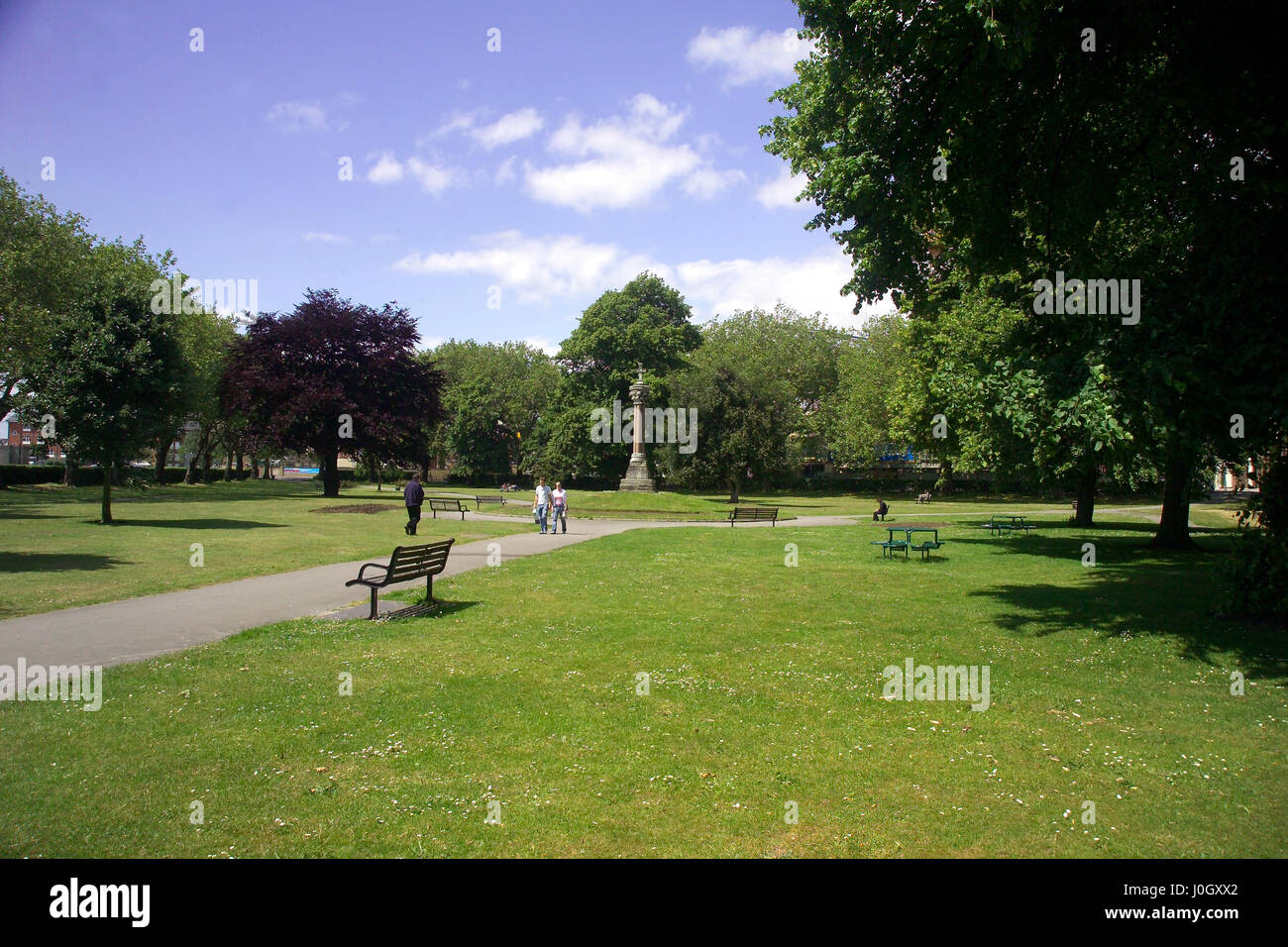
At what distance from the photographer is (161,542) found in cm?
2094

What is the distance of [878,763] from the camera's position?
570cm

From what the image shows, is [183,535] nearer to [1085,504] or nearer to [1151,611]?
[1151,611]

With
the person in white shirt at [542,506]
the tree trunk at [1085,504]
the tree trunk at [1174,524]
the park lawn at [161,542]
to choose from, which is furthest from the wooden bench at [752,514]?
the tree trunk at [1174,524]

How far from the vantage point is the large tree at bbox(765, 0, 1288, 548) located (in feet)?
30.7

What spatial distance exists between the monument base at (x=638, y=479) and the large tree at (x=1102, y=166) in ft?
107

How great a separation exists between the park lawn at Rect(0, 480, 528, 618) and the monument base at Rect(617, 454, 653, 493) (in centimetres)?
1369

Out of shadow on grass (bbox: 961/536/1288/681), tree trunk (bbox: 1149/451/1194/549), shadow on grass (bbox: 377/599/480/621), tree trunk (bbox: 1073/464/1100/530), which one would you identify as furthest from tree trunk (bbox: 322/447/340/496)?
tree trunk (bbox: 1149/451/1194/549)

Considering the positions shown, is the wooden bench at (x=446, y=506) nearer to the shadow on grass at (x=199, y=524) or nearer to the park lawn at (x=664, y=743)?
the shadow on grass at (x=199, y=524)

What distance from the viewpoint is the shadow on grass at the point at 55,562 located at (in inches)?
588

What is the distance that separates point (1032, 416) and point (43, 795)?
36.6ft

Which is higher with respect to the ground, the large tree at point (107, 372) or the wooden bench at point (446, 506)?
the large tree at point (107, 372)

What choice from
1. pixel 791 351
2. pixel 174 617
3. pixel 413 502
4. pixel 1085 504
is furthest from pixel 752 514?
pixel 791 351
